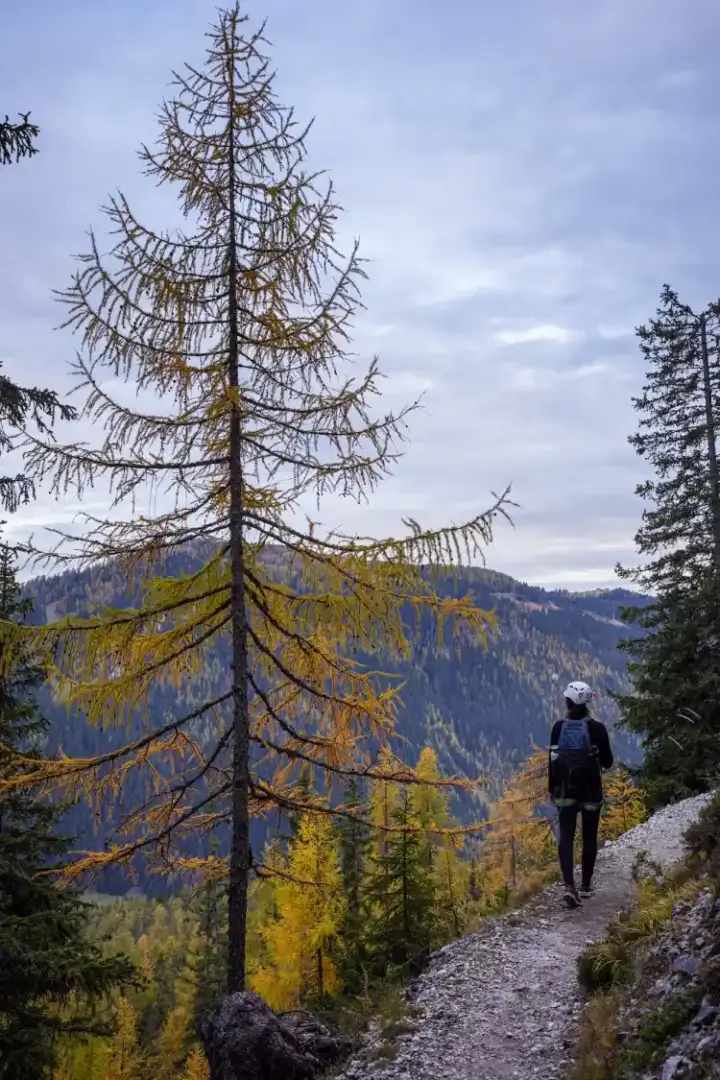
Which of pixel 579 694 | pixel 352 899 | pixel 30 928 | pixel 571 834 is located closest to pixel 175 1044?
pixel 352 899

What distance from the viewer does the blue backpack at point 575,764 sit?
8266 mm

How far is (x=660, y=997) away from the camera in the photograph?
5.09 meters

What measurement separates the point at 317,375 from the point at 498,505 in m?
2.87

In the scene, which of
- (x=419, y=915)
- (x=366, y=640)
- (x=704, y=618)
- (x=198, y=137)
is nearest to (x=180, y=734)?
(x=366, y=640)

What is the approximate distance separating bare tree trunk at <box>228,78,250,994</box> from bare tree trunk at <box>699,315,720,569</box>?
14396 millimetres

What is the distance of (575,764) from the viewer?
8.30 meters

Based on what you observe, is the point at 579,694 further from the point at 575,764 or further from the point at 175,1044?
the point at 175,1044

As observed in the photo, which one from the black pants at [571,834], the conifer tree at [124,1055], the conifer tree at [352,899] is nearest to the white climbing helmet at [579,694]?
the black pants at [571,834]

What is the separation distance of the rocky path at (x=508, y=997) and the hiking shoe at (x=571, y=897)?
115mm

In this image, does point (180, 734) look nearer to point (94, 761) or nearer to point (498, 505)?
point (94, 761)

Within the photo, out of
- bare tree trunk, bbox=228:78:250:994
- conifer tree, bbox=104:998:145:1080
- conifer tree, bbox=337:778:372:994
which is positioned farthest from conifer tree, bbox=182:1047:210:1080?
bare tree trunk, bbox=228:78:250:994

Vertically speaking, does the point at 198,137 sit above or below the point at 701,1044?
above

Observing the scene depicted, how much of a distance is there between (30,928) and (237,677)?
471 centimetres

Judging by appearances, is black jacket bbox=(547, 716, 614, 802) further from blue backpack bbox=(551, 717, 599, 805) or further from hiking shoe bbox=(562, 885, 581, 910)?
hiking shoe bbox=(562, 885, 581, 910)
